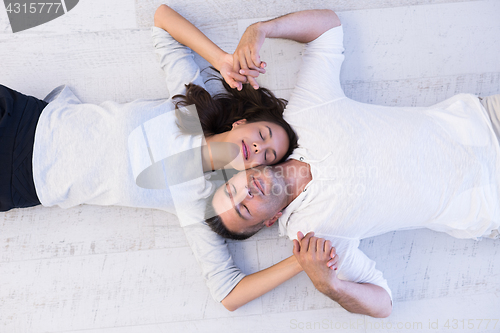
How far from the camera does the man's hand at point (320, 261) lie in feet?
3.61

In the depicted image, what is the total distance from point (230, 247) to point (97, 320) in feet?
2.07

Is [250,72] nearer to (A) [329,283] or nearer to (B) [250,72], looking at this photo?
(B) [250,72]

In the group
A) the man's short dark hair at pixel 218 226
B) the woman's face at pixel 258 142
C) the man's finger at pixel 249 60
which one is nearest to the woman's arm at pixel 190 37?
the man's finger at pixel 249 60

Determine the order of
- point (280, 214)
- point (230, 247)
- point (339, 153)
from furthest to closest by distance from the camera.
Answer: point (230, 247) → point (280, 214) → point (339, 153)

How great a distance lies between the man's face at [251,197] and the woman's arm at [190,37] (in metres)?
0.41

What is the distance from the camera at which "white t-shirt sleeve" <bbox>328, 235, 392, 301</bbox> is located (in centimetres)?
118

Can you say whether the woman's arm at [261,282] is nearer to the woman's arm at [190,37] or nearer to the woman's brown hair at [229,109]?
the woman's brown hair at [229,109]

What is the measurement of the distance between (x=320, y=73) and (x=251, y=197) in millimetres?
543

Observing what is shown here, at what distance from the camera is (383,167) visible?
1.13 m

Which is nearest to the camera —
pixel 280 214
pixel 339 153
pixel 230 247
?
pixel 339 153

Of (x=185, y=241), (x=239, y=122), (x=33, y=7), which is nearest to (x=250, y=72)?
(x=239, y=122)

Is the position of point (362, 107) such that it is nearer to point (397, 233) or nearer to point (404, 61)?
point (404, 61)

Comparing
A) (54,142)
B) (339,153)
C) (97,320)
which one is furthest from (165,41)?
(97,320)

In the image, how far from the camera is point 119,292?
1.33 metres
